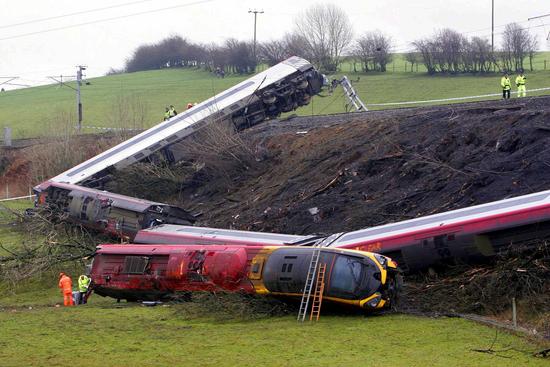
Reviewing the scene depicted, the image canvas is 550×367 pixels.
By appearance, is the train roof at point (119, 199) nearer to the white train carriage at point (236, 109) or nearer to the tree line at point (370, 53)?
the white train carriage at point (236, 109)

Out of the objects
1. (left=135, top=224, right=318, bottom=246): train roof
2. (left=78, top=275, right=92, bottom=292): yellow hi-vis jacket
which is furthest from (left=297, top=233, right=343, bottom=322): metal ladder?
(left=78, top=275, right=92, bottom=292): yellow hi-vis jacket

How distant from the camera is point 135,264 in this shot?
2433 cm

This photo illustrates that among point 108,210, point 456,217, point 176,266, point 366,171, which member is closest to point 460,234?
point 456,217

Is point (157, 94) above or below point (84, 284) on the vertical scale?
above

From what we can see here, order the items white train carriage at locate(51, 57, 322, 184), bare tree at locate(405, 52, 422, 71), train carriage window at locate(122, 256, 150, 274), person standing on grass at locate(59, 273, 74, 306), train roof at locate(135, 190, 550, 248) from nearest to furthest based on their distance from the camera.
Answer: train roof at locate(135, 190, 550, 248)
train carriage window at locate(122, 256, 150, 274)
person standing on grass at locate(59, 273, 74, 306)
white train carriage at locate(51, 57, 322, 184)
bare tree at locate(405, 52, 422, 71)

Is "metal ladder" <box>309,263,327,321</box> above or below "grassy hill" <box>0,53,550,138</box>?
below

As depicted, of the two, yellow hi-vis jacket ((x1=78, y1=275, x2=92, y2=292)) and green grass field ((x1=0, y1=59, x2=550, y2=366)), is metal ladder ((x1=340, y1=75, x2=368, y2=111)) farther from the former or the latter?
yellow hi-vis jacket ((x1=78, y1=275, x2=92, y2=292))

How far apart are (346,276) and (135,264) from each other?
7.30m

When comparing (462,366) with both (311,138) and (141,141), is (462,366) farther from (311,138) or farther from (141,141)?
(141,141)

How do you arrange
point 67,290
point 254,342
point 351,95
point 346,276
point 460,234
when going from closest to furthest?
point 254,342, point 346,276, point 460,234, point 67,290, point 351,95

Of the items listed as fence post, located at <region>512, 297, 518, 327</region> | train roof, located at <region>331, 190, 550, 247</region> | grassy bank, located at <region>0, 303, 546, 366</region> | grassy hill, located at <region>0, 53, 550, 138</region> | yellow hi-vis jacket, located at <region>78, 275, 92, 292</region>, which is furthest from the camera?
grassy hill, located at <region>0, 53, 550, 138</region>

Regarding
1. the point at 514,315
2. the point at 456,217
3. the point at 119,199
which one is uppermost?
the point at 456,217

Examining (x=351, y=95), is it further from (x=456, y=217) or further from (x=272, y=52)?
(x=272, y=52)

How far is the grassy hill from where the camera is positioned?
212 feet
